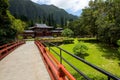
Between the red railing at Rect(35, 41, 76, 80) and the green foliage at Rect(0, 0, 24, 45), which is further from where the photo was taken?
the green foliage at Rect(0, 0, 24, 45)

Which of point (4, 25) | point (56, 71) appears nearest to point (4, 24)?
point (4, 25)

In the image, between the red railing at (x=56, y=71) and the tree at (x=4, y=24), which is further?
the tree at (x=4, y=24)

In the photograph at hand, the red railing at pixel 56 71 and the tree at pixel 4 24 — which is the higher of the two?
the tree at pixel 4 24

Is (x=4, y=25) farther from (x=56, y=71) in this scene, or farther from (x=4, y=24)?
(x=56, y=71)

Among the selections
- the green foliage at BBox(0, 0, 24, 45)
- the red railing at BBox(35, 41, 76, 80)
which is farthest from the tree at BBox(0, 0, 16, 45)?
the red railing at BBox(35, 41, 76, 80)

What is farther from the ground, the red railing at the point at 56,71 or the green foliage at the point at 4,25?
the green foliage at the point at 4,25

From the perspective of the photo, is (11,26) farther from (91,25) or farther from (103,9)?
(91,25)

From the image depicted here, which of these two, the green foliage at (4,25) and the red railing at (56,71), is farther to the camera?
the green foliage at (4,25)

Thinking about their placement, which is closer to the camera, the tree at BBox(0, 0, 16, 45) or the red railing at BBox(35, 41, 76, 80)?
the red railing at BBox(35, 41, 76, 80)

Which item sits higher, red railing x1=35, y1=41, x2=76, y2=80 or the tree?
the tree

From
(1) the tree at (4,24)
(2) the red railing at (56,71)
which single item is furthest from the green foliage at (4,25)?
(2) the red railing at (56,71)

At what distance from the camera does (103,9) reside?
45156 mm

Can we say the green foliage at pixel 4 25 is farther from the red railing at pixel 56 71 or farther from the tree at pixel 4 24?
the red railing at pixel 56 71

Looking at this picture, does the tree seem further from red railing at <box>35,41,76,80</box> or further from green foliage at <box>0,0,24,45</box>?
red railing at <box>35,41,76,80</box>
